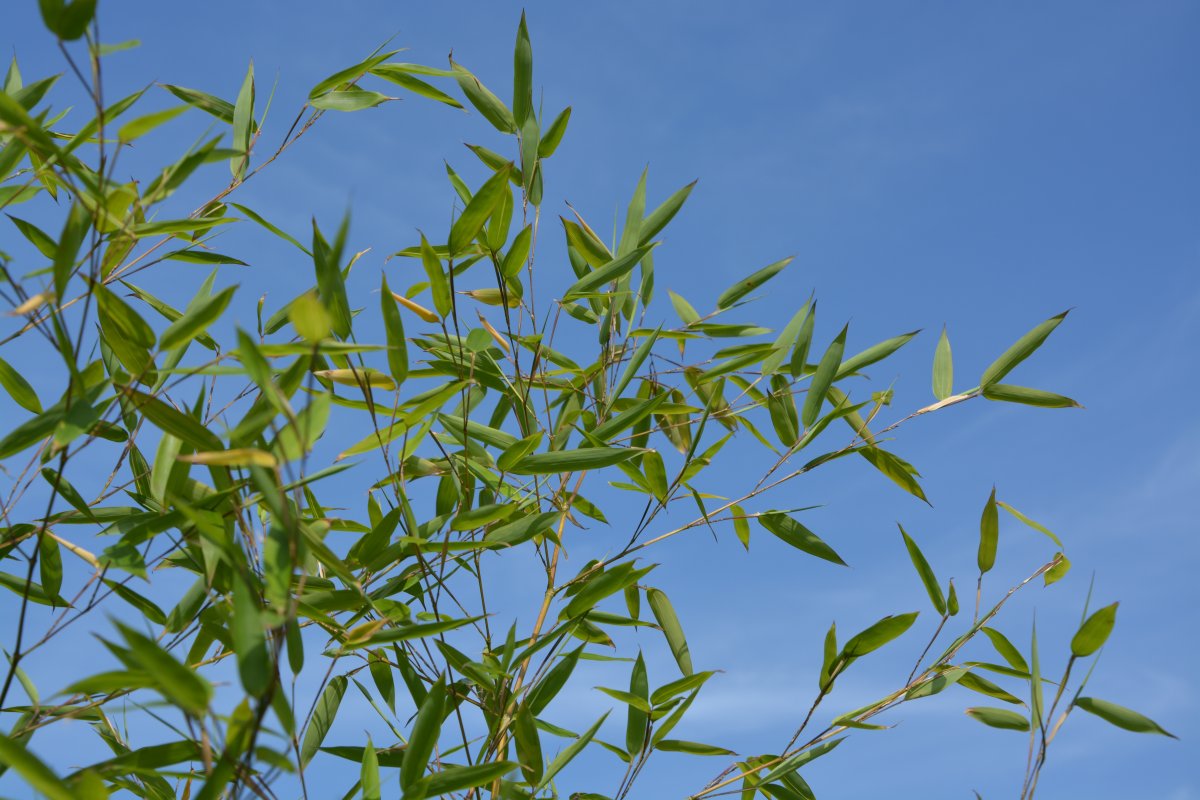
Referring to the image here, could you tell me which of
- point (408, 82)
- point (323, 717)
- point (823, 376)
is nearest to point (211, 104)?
point (408, 82)

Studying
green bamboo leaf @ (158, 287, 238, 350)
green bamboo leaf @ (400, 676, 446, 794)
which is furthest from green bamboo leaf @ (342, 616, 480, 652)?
green bamboo leaf @ (158, 287, 238, 350)

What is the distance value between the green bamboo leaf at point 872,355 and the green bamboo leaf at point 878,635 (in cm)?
42

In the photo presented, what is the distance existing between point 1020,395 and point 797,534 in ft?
1.56

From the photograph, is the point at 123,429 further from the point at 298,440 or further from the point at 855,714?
the point at 855,714

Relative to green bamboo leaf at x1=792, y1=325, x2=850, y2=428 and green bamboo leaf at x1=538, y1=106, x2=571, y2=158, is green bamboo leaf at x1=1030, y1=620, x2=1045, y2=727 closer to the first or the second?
green bamboo leaf at x1=792, y1=325, x2=850, y2=428

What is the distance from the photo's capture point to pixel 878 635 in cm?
156

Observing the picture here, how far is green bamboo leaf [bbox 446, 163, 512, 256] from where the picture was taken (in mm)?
1359

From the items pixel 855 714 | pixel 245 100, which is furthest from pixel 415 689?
pixel 245 100

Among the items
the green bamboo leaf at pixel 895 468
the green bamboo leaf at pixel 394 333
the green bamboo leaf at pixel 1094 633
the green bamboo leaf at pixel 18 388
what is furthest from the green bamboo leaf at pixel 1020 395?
the green bamboo leaf at pixel 18 388

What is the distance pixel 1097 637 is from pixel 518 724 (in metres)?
0.78

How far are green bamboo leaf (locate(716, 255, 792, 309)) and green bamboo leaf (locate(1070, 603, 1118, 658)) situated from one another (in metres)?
0.78

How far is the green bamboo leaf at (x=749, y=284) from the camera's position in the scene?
1759 mm

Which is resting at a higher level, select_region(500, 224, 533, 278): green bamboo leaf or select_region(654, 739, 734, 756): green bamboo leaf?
select_region(500, 224, 533, 278): green bamboo leaf

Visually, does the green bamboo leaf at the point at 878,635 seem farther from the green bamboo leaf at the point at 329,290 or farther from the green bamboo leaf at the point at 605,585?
the green bamboo leaf at the point at 329,290
